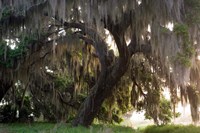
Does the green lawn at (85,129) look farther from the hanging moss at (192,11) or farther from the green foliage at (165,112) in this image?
the hanging moss at (192,11)

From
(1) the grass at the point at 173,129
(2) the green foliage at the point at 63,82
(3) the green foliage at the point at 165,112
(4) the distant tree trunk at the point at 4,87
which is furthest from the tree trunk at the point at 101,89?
(4) the distant tree trunk at the point at 4,87

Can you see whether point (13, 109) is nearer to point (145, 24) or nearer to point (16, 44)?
point (16, 44)

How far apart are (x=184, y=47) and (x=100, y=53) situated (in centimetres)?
358

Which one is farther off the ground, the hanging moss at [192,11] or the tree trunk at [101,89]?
the hanging moss at [192,11]

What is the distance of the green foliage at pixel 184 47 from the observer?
23.2ft

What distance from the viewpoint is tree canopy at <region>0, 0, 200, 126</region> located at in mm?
7734

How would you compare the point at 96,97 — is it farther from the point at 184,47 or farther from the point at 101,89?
the point at 184,47

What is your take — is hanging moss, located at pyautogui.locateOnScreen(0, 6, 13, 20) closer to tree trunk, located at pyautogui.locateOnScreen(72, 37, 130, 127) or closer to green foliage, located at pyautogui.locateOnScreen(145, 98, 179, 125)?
tree trunk, located at pyautogui.locateOnScreen(72, 37, 130, 127)

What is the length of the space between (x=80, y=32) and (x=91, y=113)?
8.37 feet

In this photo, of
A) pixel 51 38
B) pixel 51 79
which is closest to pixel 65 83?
pixel 51 79

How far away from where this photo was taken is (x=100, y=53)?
10469 mm

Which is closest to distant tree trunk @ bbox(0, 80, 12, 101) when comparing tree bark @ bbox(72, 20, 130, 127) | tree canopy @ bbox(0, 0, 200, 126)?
tree canopy @ bbox(0, 0, 200, 126)

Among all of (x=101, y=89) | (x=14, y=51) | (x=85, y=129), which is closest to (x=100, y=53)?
(x=101, y=89)

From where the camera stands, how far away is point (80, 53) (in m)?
12.5
